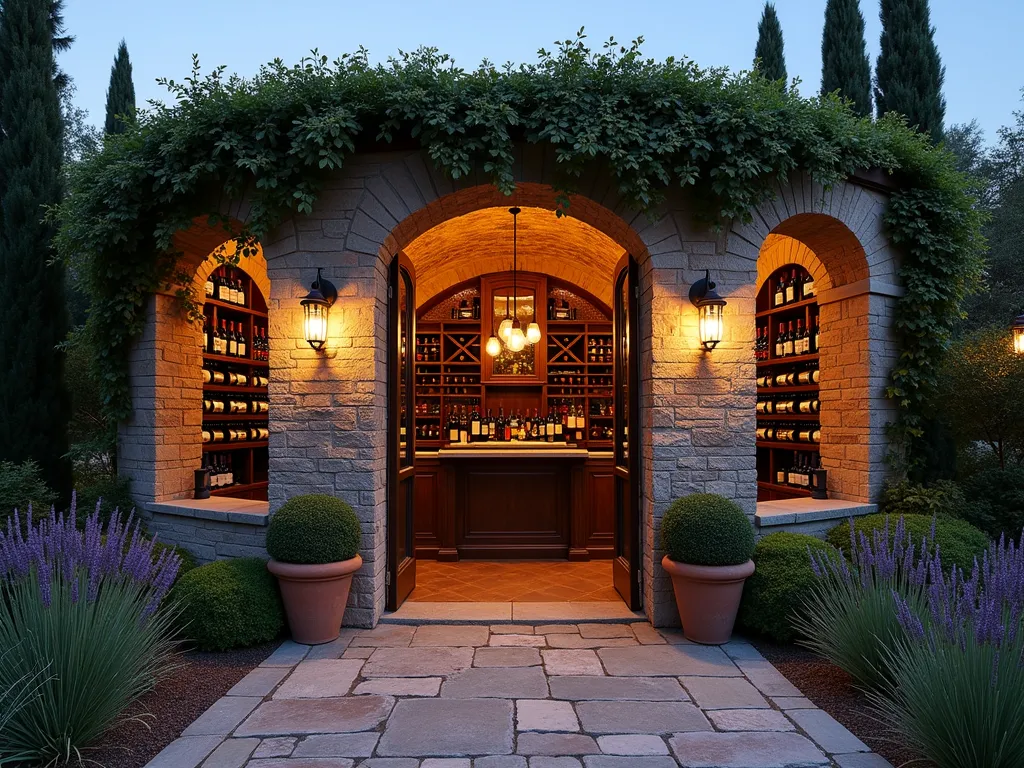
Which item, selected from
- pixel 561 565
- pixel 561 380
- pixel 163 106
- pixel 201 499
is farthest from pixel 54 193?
pixel 561 565

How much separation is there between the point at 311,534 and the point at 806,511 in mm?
3517

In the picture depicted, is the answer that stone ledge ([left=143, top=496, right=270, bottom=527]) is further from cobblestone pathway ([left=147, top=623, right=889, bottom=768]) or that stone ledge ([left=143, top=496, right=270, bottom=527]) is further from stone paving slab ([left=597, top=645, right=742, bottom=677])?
stone paving slab ([left=597, top=645, right=742, bottom=677])

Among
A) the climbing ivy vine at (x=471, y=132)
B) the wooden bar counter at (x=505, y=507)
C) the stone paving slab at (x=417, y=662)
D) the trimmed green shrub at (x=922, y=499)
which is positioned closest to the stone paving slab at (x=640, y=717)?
the stone paving slab at (x=417, y=662)

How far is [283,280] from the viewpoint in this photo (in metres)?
4.55

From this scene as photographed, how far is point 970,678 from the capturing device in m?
2.30

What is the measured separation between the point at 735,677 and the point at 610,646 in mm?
800

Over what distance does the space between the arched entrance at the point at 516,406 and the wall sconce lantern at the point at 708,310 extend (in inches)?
22.6

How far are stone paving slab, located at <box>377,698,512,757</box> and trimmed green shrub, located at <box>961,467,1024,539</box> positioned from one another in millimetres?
3891

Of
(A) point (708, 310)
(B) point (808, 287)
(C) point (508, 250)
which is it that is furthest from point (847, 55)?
(A) point (708, 310)

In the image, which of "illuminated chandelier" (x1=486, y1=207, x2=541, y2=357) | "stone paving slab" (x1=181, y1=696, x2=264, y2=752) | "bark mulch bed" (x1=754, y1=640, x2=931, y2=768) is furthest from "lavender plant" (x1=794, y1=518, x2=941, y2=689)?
"illuminated chandelier" (x1=486, y1=207, x2=541, y2=357)

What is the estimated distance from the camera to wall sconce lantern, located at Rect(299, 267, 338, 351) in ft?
14.0

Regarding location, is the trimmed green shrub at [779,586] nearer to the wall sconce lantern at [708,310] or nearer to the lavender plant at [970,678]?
the lavender plant at [970,678]

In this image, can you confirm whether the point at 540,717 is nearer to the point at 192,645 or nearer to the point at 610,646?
the point at 610,646

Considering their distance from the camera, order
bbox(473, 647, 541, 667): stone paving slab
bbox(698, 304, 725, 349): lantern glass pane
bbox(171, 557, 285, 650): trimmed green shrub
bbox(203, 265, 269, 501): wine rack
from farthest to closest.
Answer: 1. bbox(203, 265, 269, 501): wine rack
2. bbox(698, 304, 725, 349): lantern glass pane
3. bbox(171, 557, 285, 650): trimmed green shrub
4. bbox(473, 647, 541, 667): stone paving slab
